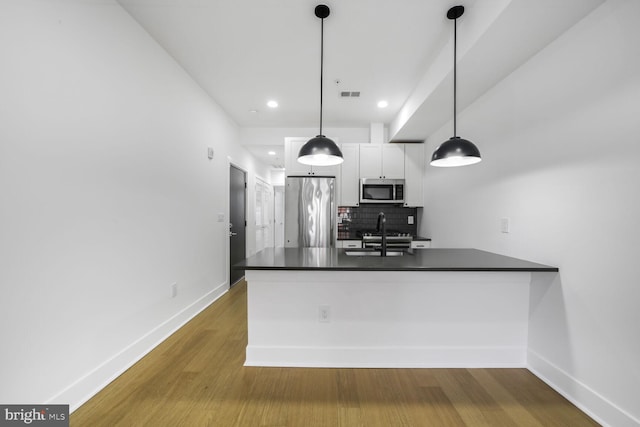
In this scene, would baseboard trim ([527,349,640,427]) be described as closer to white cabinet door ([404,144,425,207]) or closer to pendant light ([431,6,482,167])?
pendant light ([431,6,482,167])

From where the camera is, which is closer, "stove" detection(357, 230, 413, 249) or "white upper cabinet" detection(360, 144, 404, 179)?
"stove" detection(357, 230, 413, 249)


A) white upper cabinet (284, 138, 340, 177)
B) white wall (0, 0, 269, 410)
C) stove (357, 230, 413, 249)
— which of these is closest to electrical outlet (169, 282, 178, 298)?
white wall (0, 0, 269, 410)

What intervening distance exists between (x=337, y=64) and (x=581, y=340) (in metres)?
2.86

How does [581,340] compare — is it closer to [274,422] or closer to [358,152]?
[274,422]

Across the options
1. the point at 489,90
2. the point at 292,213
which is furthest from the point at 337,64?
the point at 292,213

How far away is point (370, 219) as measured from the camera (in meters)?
4.26

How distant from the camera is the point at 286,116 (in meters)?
3.84

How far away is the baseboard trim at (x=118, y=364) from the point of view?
1.52 m

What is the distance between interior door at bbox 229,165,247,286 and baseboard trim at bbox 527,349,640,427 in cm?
373

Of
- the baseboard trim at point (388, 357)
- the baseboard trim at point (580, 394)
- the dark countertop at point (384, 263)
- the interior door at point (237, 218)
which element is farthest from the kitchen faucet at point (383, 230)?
the interior door at point (237, 218)

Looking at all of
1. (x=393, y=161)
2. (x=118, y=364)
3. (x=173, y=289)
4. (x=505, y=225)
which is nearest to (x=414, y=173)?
(x=393, y=161)

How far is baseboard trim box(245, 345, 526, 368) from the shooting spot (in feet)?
6.46

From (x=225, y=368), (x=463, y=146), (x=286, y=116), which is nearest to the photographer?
(x=463, y=146)

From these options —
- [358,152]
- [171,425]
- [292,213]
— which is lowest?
[171,425]
